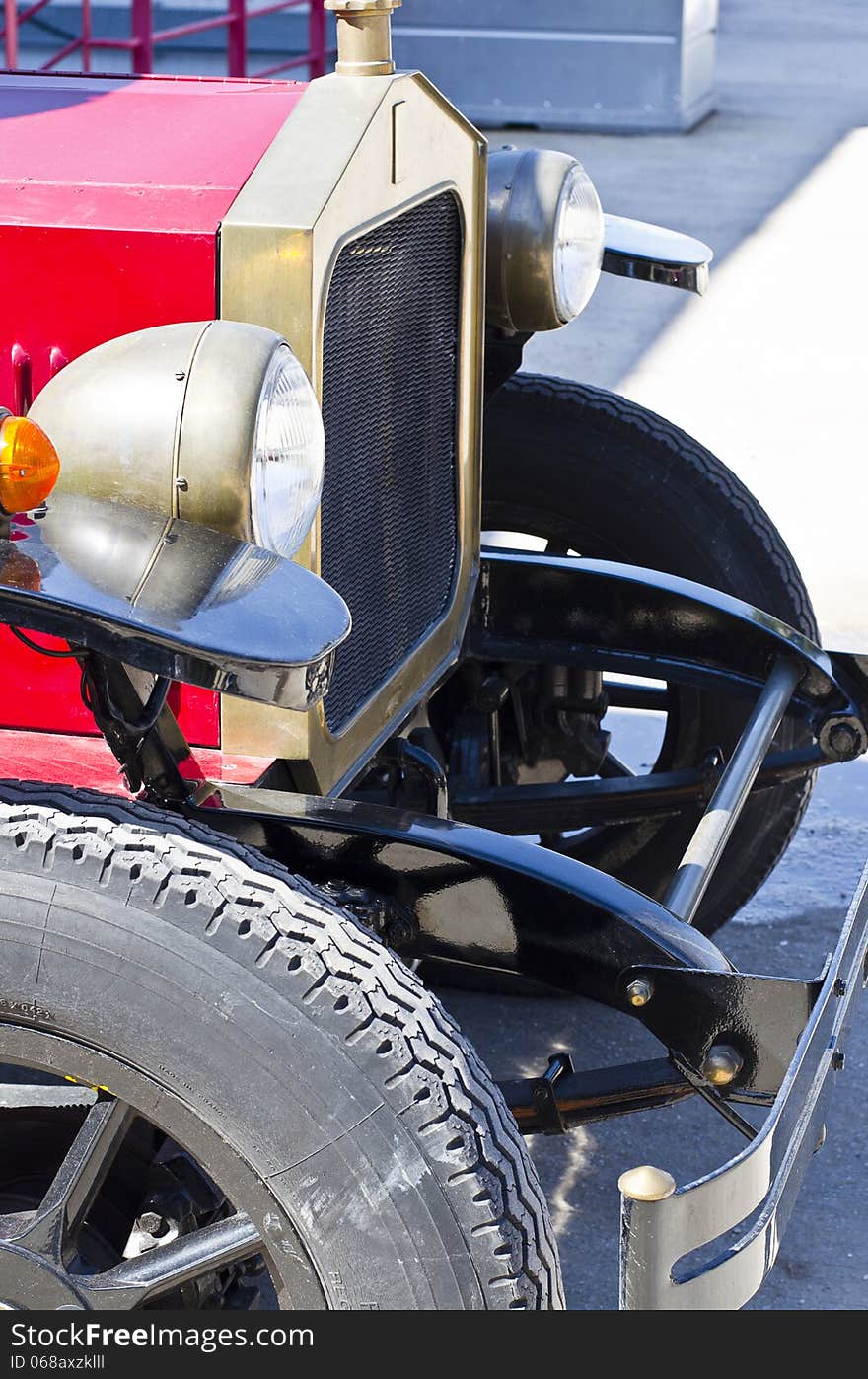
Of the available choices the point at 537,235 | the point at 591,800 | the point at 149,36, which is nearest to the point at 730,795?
the point at 591,800

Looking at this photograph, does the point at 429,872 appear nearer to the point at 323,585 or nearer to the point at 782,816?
the point at 323,585

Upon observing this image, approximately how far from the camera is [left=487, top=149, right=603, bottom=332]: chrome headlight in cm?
237

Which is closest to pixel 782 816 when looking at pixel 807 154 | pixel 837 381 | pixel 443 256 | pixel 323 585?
pixel 443 256

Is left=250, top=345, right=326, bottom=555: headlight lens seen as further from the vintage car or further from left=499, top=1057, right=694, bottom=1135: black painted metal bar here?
left=499, top=1057, right=694, bottom=1135: black painted metal bar

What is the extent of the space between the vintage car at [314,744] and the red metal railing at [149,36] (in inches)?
178

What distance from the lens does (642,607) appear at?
101 inches

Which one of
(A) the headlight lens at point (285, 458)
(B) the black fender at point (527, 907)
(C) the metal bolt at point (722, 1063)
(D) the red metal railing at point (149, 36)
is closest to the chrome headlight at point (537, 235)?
(A) the headlight lens at point (285, 458)

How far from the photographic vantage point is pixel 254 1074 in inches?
58.2

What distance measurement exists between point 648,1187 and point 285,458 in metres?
0.77

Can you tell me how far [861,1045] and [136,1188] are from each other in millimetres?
1522

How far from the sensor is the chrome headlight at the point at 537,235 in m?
2.37

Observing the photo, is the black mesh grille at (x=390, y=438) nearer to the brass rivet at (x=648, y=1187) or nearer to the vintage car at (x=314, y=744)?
the vintage car at (x=314, y=744)

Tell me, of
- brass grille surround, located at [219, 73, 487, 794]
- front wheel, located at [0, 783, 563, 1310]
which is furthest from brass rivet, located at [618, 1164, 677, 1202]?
brass grille surround, located at [219, 73, 487, 794]

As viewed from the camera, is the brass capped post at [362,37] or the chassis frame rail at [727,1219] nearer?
the chassis frame rail at [727,1219]
